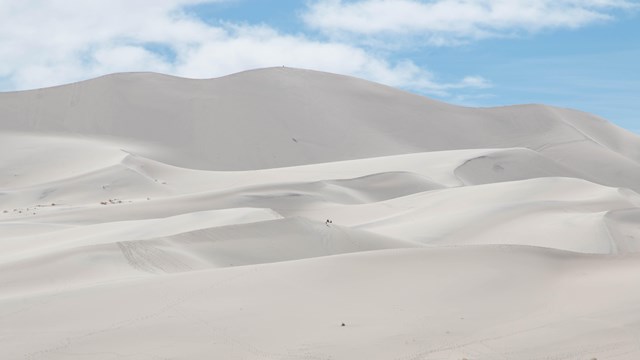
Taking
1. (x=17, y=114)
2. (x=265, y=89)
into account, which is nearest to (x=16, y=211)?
(x=17, y=114)

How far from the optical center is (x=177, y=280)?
434 inches

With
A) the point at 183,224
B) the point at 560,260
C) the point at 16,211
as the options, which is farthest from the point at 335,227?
the point at 16,211

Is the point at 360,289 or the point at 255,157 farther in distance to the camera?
the point at 255,157

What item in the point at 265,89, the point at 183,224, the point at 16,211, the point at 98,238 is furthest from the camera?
the point at 265,89

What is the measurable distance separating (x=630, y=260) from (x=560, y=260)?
87 centimetres

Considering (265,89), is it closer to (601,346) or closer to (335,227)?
(335,227)

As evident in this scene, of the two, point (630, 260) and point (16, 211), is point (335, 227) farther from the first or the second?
point (16, 211)

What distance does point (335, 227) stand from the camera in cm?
1673

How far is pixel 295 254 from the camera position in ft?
49.6

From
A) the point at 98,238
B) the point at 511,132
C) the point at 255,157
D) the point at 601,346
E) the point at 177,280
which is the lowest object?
the point at 601,346

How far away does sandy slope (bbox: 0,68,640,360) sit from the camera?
9.09m

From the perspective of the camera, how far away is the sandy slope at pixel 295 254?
9086 mm

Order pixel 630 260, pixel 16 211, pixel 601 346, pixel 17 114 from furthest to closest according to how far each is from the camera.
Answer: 1. pixel 17 114
2. pixel 16 211
3. pixel 630 260
4. pixel 601 346

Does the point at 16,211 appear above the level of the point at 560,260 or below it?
above
